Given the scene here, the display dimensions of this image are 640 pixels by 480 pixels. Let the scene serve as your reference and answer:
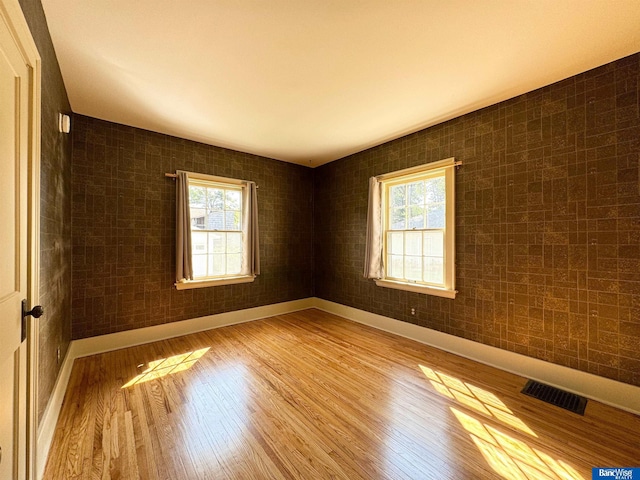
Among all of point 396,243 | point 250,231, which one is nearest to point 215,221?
point 250,231

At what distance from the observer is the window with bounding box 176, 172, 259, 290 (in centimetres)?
373

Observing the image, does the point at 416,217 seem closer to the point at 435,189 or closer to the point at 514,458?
the point at 435,189

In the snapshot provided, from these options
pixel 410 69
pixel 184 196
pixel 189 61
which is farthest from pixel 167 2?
pixel 184 196

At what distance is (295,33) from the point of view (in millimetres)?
1799

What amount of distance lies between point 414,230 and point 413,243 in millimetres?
174

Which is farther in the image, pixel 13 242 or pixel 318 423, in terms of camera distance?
pixel 318 423

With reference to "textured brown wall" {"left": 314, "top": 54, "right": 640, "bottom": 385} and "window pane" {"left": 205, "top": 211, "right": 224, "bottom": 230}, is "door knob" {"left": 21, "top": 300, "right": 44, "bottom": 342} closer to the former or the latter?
"window pane" {"left": 205, "top": 211, "right": 224, "bottom": 230}

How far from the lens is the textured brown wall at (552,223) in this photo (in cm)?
204

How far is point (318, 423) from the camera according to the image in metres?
1.87

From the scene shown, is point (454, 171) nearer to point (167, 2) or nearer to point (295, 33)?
point (295, 33)

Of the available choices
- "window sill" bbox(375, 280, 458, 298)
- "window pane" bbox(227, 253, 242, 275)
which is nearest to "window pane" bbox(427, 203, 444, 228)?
"window sill" bbox(375, 280, 458, 298)

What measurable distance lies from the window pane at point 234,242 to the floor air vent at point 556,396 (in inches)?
150

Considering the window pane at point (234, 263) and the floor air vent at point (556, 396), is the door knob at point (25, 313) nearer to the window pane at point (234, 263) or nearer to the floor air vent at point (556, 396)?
the window pane at point (234, 263)

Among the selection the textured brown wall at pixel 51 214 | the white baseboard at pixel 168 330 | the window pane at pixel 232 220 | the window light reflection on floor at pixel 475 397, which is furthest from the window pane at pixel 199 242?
the window light reflection on floor at pixel 475 397
